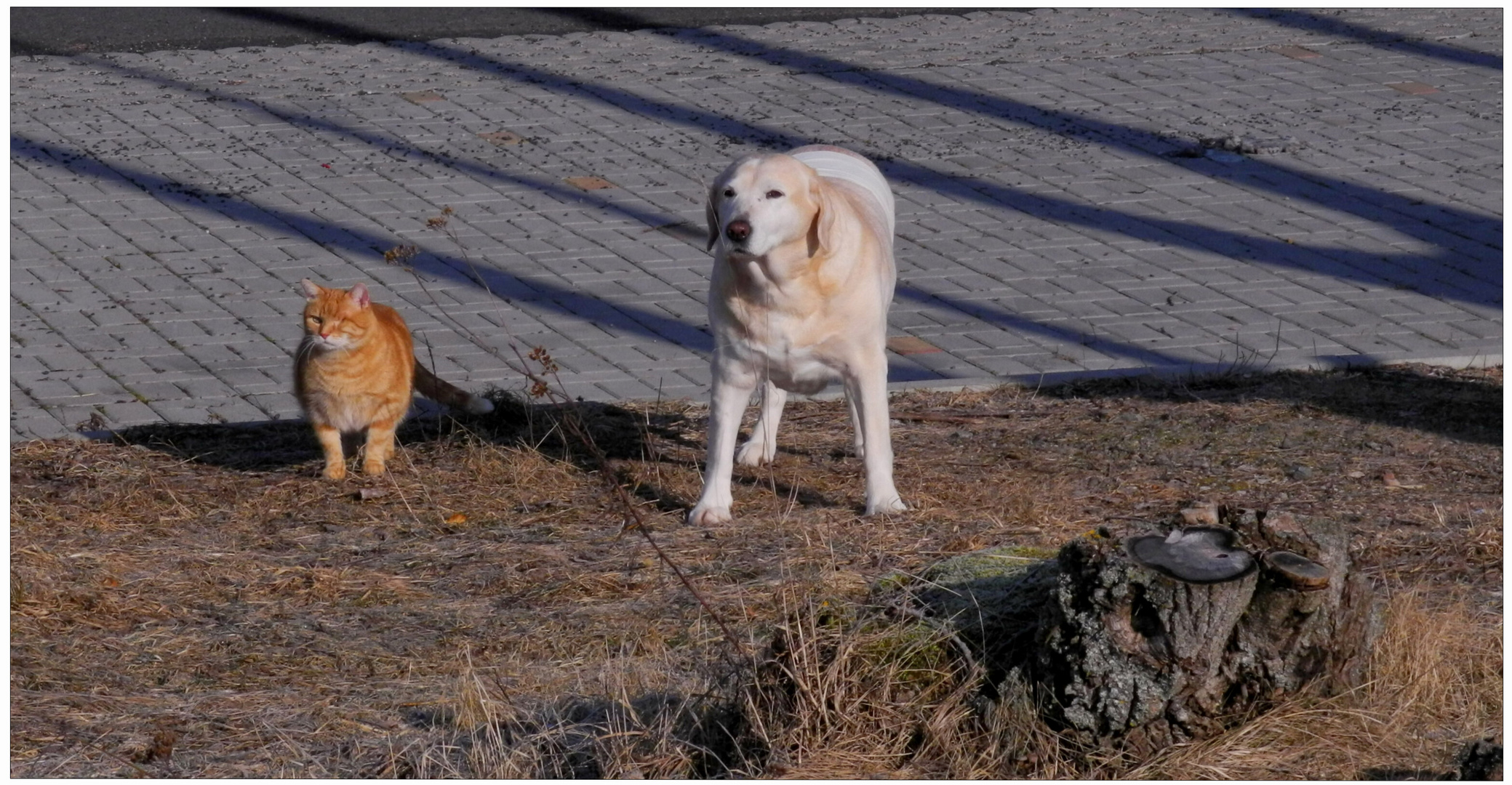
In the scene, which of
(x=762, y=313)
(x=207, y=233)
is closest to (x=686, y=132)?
(x=207, y=233)

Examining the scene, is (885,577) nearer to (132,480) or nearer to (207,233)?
(132,480)

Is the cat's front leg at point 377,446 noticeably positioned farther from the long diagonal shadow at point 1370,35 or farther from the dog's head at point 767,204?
the long diagonal shadow at point 1370,35

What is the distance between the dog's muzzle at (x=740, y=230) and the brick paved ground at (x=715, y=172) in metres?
2.17

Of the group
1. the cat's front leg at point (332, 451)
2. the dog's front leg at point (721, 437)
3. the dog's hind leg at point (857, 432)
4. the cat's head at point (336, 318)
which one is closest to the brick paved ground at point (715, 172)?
the cat's front leg at point (332, 451)

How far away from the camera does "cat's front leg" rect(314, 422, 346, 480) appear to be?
6.04 metres

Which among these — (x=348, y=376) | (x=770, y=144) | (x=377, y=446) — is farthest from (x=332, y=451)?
(x=770, y=144)

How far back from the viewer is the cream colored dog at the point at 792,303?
504 cm

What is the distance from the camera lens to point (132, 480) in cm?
601

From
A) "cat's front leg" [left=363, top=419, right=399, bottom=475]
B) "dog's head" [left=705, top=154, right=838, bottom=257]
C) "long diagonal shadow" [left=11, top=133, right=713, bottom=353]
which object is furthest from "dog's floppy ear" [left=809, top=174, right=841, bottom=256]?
"long diagonal shadow" [left=11, top=133, right=713, bottom=353]

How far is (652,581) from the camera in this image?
195 inches

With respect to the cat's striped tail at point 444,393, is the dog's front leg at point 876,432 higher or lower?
higher

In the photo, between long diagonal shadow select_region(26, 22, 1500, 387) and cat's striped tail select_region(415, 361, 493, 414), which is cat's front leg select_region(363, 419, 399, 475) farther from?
long diagonal shadow select_region(26, 22, 1500, 387)

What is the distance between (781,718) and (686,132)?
8.05 meters

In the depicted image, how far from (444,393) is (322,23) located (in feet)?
29.3
